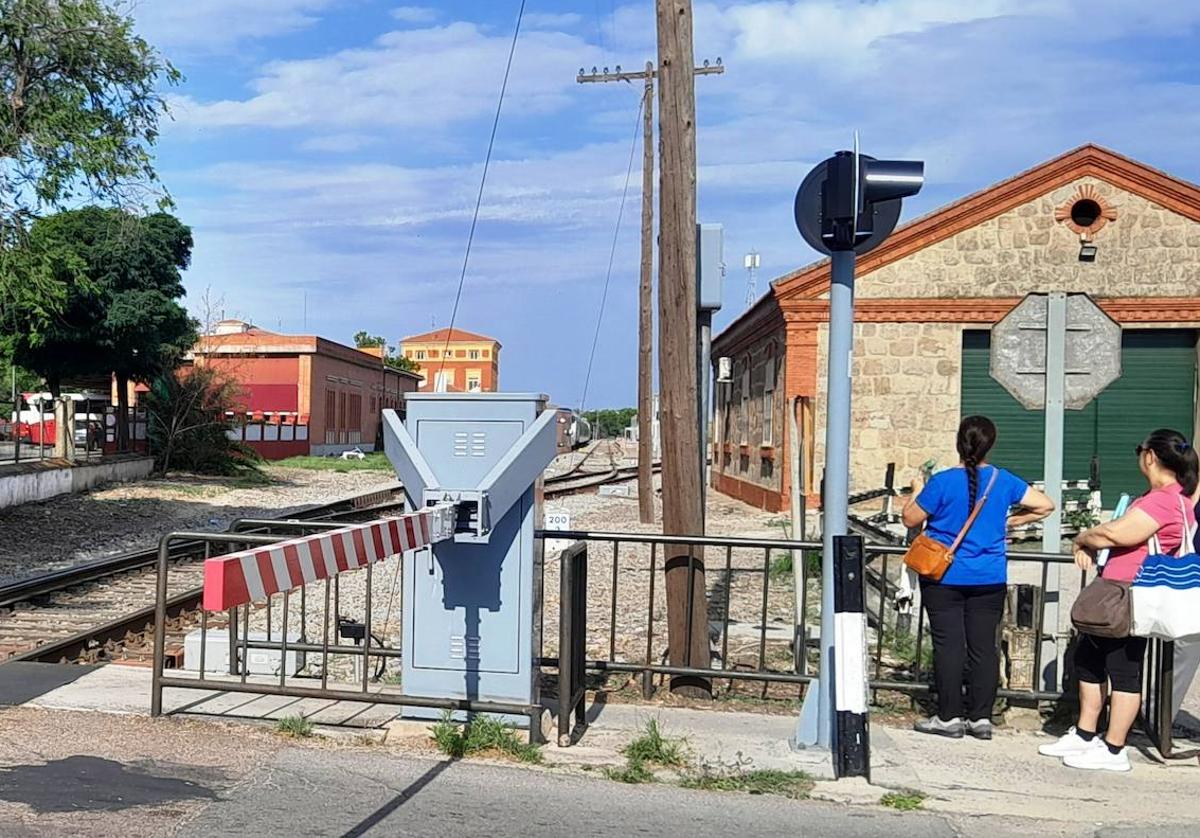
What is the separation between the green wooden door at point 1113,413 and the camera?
22719mm

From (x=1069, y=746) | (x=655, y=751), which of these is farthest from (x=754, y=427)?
(x=655, y=751)

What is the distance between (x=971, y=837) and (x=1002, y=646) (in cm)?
221

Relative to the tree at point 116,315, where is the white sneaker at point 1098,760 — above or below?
below

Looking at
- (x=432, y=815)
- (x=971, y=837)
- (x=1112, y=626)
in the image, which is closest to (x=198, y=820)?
(x=432, y=815)

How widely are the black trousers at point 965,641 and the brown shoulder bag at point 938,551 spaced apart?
0.11 m

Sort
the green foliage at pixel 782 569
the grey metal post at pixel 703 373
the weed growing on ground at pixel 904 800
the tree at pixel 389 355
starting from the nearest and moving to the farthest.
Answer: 1. the weed growing on ground at pixel 904 800
2. the grey metal post at pixel 703 373
3. the green foliage at pixel 782 569
4. the tree at pixel 389 355

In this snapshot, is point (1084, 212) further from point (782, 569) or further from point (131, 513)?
point (131, 513)

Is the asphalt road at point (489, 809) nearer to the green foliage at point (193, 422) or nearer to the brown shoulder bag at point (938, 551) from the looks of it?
the brown shoulder bag at point (938, 551)

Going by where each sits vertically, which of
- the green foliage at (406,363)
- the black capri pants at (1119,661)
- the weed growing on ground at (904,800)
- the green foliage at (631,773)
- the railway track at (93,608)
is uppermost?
the green foliage at (406,363)

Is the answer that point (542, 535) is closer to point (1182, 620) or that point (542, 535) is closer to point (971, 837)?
point (971, 837)

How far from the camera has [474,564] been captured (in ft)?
20.1

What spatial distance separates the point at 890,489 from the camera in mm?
16562

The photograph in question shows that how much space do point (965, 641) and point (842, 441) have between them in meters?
1.43

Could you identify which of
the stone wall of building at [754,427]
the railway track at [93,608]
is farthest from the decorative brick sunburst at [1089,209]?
the railway track at [93,608]
